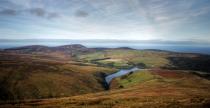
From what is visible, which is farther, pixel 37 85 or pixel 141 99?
pixel 37 85

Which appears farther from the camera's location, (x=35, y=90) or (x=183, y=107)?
(x=35, y=90)

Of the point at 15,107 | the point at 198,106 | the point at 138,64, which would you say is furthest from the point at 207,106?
the point at 138,64

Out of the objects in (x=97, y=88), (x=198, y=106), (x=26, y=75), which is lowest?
(x=97, y=88)

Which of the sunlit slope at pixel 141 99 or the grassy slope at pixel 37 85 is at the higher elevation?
the sunlit slope at pixel 141 99

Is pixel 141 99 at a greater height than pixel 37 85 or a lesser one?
greater

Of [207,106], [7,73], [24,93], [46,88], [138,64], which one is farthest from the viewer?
[138,64]

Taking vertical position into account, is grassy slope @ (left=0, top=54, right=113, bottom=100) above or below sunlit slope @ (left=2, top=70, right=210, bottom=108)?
below

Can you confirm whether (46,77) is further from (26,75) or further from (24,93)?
(24,93)

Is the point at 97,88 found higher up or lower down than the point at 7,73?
lower down

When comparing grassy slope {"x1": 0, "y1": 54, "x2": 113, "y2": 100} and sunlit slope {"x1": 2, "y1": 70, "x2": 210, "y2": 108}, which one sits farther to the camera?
grassy slope {"x1": 0, "y1": 54, "x2": 113, "y2": 100}

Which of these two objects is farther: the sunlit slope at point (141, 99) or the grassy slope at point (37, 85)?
the grassy slope at point (37, 85)

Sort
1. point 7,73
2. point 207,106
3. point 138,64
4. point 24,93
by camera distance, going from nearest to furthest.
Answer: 1. point 207,106
2. point 24,93
3. point 7,73
4. point 138,64
